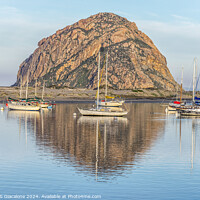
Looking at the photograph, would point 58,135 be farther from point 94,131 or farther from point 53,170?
point 53,170

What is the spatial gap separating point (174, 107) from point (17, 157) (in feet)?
267

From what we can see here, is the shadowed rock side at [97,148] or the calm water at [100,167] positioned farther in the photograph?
the shadowed rock side at [97,148]

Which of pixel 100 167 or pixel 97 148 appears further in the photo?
pixel 97 148

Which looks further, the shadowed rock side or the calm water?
the shadowed rock side

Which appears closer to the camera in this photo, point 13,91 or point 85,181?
point 85,181

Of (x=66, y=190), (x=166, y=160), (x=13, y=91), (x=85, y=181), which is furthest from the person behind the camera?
(x=13, y=91)

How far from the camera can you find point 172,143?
3897 centimetres

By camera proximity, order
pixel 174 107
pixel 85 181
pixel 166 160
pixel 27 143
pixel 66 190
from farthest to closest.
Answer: pixel 174 107, pixel 27 143, pixel 166 160, pixel 85 181, pixel 66 190

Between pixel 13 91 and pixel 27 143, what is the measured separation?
148m

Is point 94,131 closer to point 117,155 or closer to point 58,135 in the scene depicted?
point 58,135

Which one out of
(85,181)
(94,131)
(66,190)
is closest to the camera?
(66,190)

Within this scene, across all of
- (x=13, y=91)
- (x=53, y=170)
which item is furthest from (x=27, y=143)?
(x=13, y=91)

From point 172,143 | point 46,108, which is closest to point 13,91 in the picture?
point 46,108

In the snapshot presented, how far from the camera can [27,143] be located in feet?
122
